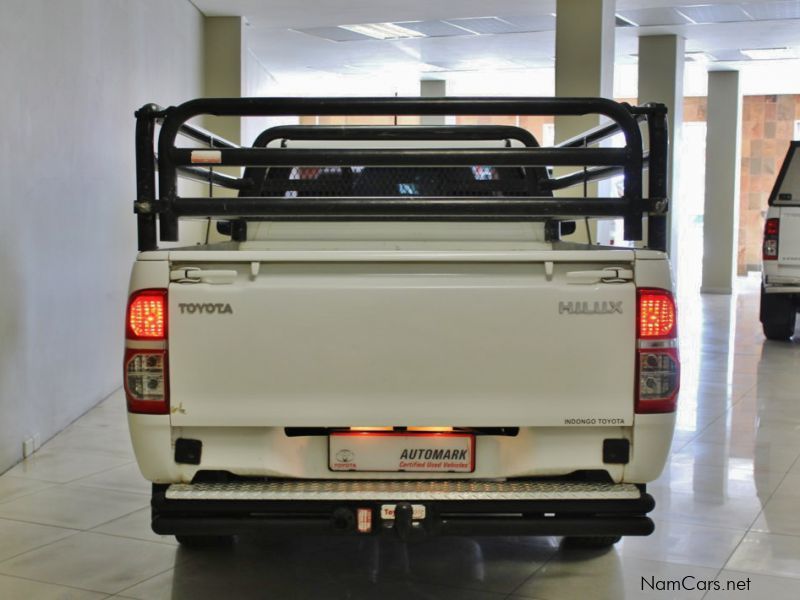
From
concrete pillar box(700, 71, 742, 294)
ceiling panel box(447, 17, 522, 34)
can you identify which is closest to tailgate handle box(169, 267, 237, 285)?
ceiling panel box(447, 17, 522, 34)

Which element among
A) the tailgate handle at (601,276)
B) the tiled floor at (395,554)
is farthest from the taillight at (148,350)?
the tailgate handle at (601,276)

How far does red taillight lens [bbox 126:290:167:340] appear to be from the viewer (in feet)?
10.5

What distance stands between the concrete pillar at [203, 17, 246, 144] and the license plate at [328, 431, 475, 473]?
10432mm

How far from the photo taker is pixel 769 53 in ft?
57.6

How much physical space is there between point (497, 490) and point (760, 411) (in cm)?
484

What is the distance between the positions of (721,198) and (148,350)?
16950 mm

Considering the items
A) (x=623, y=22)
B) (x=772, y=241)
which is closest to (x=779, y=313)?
(x=772, y=241)

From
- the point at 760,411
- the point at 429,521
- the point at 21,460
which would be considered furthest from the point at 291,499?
the point at 760,411

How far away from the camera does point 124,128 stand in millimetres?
8516

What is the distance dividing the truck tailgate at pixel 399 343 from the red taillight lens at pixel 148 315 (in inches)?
1.4

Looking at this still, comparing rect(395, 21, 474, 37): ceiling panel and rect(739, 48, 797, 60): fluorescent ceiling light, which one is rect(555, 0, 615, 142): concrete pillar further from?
rect(739, 48, 797, 60): fluorescent ceiling light

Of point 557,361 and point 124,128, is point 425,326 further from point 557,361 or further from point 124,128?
point 124,128

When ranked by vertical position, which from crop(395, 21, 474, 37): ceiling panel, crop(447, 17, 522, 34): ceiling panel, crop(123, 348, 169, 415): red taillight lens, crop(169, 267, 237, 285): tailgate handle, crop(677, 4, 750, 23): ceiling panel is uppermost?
crop(677, 4, 750, 23): ceiling panel

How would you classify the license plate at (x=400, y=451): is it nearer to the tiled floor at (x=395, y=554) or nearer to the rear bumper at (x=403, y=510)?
the rear bumper at (x=403, y=510)
